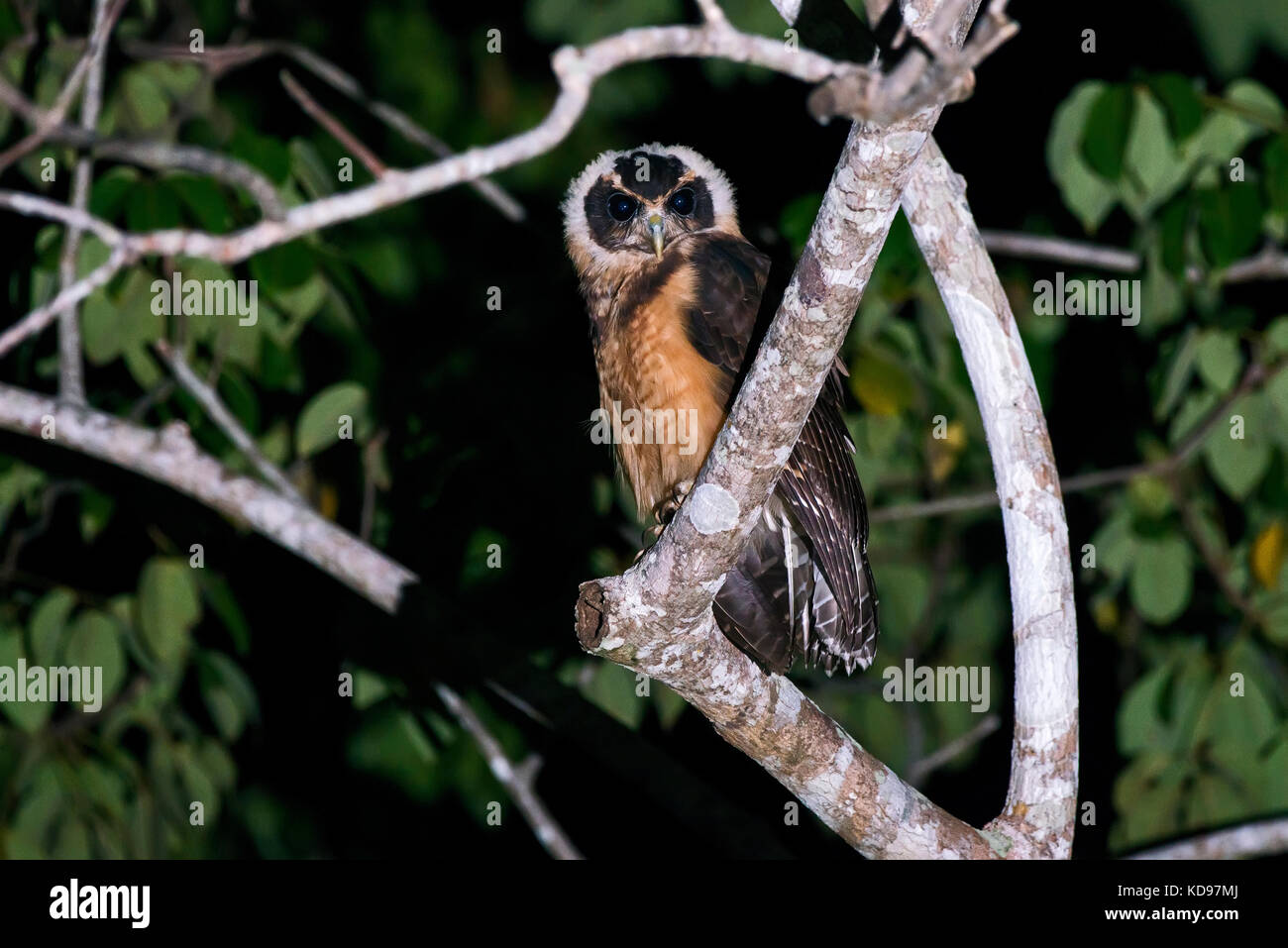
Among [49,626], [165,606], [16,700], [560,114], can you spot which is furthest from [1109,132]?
[16,700]

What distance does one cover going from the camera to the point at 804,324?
1837 mm

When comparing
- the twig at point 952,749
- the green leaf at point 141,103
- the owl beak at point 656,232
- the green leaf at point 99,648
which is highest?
the green leaf at point 141,103

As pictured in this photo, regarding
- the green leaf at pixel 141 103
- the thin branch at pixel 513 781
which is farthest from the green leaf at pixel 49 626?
the green leaf at pixel 141 103

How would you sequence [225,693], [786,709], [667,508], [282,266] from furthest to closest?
1. [225,693]
2. [282,266]
3. [667,508]
4. [786,709]

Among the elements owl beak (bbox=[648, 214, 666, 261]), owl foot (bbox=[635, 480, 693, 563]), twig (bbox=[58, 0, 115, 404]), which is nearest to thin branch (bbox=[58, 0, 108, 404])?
twig (bbox=[58, 0, 115, 404])

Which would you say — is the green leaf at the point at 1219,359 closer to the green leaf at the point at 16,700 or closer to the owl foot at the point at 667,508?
Answer: the owl foot at the point at 667,508

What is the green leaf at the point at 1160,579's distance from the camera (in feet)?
11.6

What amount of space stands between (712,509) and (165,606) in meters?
2.18

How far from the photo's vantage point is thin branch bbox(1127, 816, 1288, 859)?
3.22 meters

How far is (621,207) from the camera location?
331 centimetres

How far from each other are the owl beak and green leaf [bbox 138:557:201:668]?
5.52 ft

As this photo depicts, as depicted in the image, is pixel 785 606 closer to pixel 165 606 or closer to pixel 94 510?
pixel 165 606
